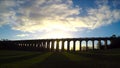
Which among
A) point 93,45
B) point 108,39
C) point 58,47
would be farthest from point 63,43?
point 108,39

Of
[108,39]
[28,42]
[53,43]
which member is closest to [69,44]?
[53,43]

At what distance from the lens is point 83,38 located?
5472 inches

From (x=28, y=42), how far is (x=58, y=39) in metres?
32.9

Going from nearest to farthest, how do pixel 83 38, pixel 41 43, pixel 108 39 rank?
1. pixel 108 39
2. pixel 83 38
3. pixel 41 43

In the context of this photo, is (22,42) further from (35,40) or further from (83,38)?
(83,38)

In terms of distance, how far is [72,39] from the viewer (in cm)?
14212

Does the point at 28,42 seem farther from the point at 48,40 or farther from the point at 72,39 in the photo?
the point at 72,39

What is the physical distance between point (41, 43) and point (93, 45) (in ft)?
164

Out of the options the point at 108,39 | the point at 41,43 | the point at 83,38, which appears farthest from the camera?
the point at 41,43

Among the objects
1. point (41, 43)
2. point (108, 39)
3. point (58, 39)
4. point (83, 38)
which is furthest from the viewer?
point (41, 43)

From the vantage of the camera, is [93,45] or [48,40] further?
[48,40]

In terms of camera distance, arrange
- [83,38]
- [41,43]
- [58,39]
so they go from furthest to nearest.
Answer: [41,43] → [58,39] → [83,38]

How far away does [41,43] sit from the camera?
161250 mm

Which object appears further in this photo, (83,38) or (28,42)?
(28,42)
